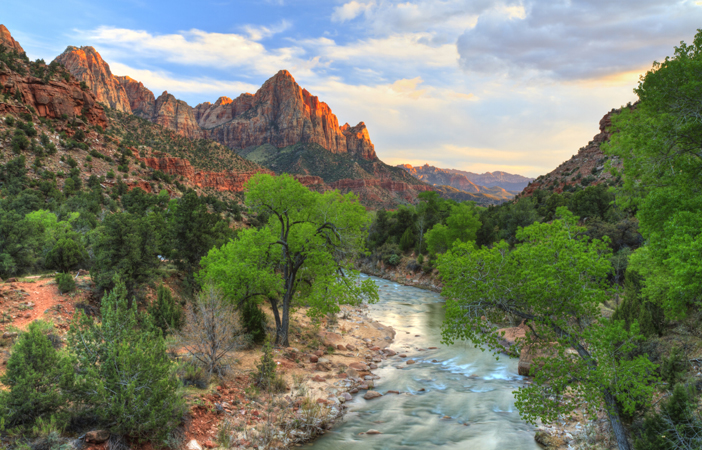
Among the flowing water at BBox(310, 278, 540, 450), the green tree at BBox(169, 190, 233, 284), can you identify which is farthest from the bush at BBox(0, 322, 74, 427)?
the green tree at BBox(169, 190, 233, 284)

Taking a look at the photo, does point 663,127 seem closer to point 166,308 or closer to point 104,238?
point 166,308

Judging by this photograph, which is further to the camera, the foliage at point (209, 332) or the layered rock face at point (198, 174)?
the layered rock face at point (198, 174)

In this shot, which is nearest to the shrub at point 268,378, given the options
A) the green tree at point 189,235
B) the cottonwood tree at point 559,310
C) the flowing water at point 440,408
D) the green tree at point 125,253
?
the flowing water at point 440,408

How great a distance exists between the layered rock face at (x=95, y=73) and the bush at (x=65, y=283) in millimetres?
189426

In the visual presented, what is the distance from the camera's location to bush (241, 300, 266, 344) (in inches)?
684

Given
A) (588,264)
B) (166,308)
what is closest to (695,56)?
(588,264)

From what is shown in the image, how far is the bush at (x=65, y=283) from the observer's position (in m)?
15.7

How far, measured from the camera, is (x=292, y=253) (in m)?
17.5

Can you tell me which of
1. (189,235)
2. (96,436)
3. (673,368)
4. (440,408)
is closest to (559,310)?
(673,368)

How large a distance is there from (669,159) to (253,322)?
18.9m

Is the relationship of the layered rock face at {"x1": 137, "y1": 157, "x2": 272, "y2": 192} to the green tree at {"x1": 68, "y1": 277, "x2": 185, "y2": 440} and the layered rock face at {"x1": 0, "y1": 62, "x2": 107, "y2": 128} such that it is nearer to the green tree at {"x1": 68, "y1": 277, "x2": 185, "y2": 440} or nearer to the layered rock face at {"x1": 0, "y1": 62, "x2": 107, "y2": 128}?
the layered rock face at {"x1": 0, "y1": 62, "x2": 107, "y2": 128}

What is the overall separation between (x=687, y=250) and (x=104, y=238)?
22915 millimetres

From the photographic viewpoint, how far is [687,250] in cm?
780

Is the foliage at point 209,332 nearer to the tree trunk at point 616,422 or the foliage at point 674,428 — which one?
the tree trunk at point 616,422
